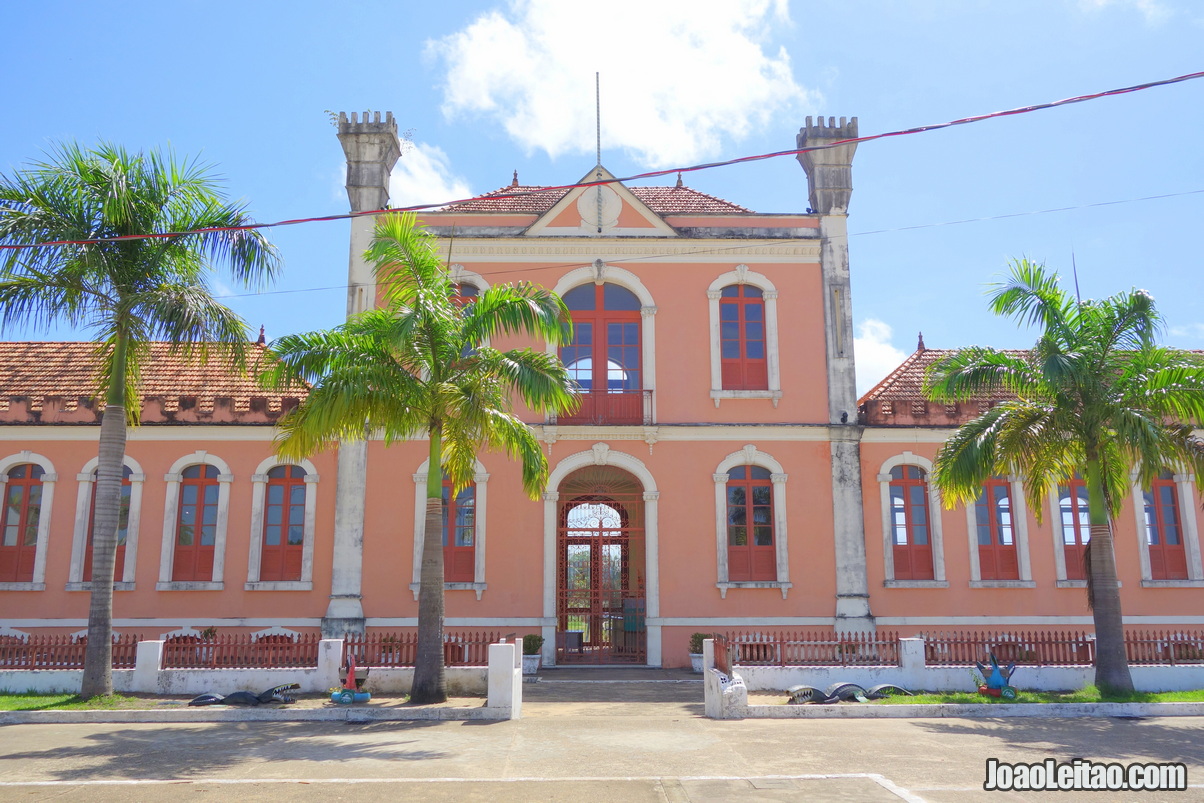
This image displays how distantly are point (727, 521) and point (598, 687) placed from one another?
4601 millimetres

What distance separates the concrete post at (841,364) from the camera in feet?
58.7

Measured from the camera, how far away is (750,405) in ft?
61.4

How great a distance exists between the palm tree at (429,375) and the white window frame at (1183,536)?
13111 mm

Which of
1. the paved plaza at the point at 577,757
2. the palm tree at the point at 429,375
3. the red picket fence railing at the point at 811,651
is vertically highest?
the palm tree at the point at 429,375

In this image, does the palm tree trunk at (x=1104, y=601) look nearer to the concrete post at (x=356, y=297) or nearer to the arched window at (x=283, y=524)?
the concrete post at (x=356, y=297)

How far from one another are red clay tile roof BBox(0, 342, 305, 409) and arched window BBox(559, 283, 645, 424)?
6110 millimetres

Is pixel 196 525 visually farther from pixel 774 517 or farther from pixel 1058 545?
pixel 1058 545

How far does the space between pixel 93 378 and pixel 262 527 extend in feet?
18.2

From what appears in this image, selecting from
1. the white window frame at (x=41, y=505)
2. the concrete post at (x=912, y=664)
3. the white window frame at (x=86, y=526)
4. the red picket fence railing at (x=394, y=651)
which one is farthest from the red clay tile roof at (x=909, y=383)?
the white window frame at (x=41, y=505)

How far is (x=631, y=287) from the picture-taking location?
752 inches

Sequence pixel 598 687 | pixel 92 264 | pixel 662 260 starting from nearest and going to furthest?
pixel 92 264, pixel 598 687, pixel 662 260

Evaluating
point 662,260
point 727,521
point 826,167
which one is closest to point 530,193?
point 662,260

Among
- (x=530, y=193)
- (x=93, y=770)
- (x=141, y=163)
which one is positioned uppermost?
(x=530, y=193)

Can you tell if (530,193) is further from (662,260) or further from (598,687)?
(598,687)
